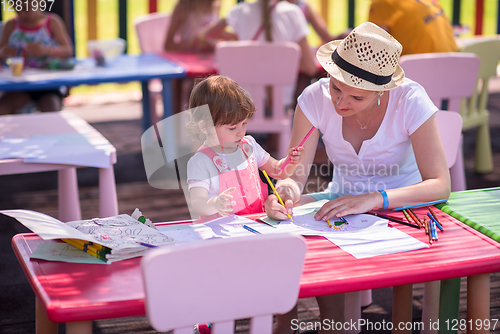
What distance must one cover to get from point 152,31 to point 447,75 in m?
2.64

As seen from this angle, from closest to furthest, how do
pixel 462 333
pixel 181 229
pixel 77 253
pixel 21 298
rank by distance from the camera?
pixel 77 253 < pixel 181 229 < pixel 462 333 < pixel 21 298

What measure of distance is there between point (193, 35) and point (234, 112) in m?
2.94

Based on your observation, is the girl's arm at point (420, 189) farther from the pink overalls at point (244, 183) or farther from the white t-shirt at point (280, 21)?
the white t-shirt at point (280, 21)

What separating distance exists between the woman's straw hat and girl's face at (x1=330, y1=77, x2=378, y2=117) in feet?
0.14

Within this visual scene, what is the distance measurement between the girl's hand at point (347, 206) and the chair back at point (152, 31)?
11.2 feet

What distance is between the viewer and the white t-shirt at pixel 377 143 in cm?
177

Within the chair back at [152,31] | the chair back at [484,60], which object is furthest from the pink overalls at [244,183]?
the chair back at [152,31]

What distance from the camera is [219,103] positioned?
59.9 inches

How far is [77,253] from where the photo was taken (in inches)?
49.9

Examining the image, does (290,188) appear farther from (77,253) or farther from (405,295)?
(77,253)

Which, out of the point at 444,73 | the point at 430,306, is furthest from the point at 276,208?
the point at 444,73

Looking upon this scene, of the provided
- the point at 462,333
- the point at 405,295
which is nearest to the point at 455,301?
the point at 405,295

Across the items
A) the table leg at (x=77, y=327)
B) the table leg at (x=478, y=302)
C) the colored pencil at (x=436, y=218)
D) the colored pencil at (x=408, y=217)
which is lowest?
the table leg at (x=478, y=302)

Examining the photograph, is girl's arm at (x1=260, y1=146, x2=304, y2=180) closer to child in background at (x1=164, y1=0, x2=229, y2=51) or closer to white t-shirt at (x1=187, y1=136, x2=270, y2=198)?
white t-shirt at (x1=187, y1=136, x2=270, y2=198)
